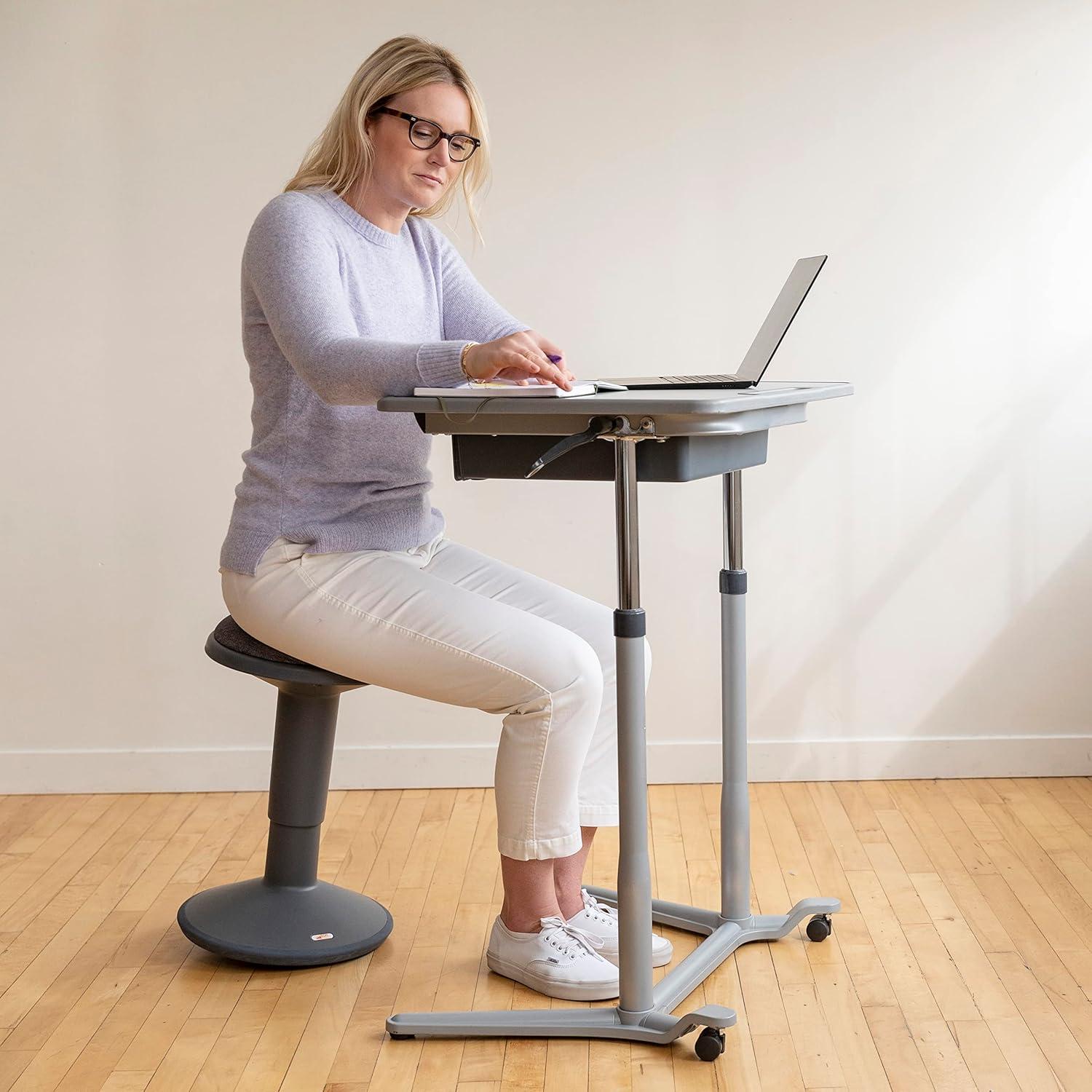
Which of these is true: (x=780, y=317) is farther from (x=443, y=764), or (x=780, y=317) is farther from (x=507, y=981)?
(x=443, y=764)

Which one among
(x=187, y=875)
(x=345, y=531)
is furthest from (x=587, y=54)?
(x=187, y=875)

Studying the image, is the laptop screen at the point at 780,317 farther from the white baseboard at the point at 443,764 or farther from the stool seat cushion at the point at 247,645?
the white baseboard at the point at 443,764

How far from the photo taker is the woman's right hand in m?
1.54

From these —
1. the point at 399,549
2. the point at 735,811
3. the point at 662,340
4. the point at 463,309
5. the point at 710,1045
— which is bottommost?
the point at 710,1045

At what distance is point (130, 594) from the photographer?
2924mm

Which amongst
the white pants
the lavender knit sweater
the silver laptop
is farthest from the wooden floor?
the silver laptop

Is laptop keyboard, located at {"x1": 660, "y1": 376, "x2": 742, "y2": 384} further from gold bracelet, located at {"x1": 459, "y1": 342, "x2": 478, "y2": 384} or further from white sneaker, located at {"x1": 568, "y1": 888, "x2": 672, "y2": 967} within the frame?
white sneaker, located at {"x1": 568, "y1": 888, "x2": 672, "y2": 967}

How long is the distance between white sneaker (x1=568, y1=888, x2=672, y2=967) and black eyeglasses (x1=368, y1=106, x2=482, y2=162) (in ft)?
3.60

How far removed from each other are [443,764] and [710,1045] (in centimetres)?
134

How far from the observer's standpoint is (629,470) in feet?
5.31

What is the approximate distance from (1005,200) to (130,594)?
2037mm

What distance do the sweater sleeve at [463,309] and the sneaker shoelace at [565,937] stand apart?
887mm

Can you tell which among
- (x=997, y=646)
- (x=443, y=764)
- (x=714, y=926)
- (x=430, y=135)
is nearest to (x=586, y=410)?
(x=430, y=135)

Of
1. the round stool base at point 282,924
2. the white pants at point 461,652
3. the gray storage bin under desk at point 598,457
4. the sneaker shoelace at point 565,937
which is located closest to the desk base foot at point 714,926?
the sneaker shoelace at point 565,937
